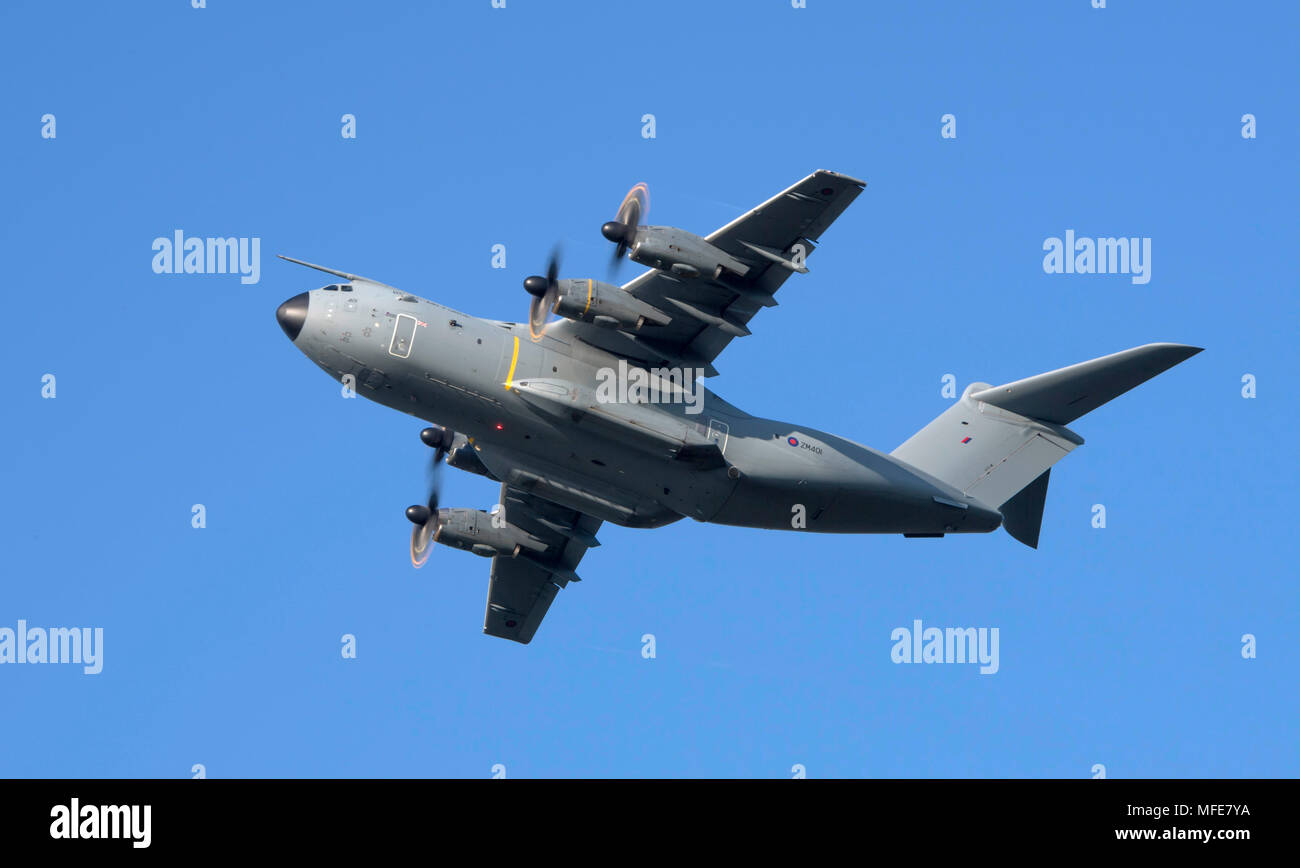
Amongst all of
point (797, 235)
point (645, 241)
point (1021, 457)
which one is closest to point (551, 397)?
point (645, 241)

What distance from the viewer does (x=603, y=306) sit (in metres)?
24.6

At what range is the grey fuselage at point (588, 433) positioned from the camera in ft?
81.0

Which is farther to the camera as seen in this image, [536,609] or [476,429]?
[536,609]

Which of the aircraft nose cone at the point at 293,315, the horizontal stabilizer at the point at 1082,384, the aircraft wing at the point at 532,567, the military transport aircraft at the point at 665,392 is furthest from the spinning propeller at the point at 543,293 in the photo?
the horizontal stabilizer at the point at 1082,384

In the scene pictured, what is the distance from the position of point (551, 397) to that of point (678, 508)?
10.7 feet

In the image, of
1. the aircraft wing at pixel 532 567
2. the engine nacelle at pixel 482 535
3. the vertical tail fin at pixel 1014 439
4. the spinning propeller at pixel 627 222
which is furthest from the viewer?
the aircraft wing at pixel 532 567

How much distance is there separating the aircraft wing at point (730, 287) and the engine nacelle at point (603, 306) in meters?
0.27

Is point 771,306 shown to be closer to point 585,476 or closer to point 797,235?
point 797,235

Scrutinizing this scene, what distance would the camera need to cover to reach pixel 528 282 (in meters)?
24.3

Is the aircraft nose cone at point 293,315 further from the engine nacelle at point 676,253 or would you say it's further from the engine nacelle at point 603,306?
the engine nacelle at point 676,253

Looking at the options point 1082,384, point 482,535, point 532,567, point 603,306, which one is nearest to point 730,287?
point 603,306

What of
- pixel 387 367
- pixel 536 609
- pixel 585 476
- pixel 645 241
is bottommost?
pixel 536 609

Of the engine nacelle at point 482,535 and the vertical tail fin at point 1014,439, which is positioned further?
the engine nacelle at point 482,535

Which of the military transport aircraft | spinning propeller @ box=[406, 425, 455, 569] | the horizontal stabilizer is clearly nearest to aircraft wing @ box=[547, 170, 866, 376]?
the military transport aircraft
